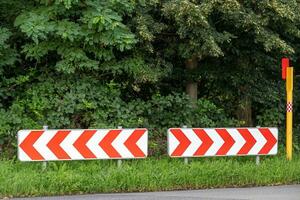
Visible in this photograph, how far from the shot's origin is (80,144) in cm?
1011

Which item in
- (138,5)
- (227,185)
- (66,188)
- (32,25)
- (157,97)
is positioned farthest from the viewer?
(157,97)

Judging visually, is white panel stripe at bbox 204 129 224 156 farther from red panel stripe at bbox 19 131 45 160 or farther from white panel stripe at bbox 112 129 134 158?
red panel stripe at bbox 19 131 45 160

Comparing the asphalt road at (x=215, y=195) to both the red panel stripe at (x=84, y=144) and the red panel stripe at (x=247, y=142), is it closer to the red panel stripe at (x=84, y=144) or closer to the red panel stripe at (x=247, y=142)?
the red panel stripe at (x=84, y=144)

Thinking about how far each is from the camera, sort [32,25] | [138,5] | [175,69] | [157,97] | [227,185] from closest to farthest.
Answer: [227,185] < [32,25] < [138,5] < [157,97] < [175,69]

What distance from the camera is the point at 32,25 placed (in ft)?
36.3

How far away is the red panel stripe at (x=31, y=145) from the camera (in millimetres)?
9883

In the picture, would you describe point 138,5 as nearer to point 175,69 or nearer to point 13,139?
point 175,69

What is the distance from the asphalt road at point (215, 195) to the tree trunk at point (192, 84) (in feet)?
14.9

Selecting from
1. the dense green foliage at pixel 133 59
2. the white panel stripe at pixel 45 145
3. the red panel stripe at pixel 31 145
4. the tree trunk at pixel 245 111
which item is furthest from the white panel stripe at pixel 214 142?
the tree trunk at pixel 245 111

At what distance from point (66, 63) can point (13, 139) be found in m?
1.99

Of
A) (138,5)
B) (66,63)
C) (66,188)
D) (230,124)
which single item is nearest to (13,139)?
(66,63)

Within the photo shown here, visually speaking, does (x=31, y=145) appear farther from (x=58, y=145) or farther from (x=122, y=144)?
(x=122, y=144)

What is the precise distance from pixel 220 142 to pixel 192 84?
12.0ft

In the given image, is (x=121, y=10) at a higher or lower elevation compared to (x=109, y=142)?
higher
